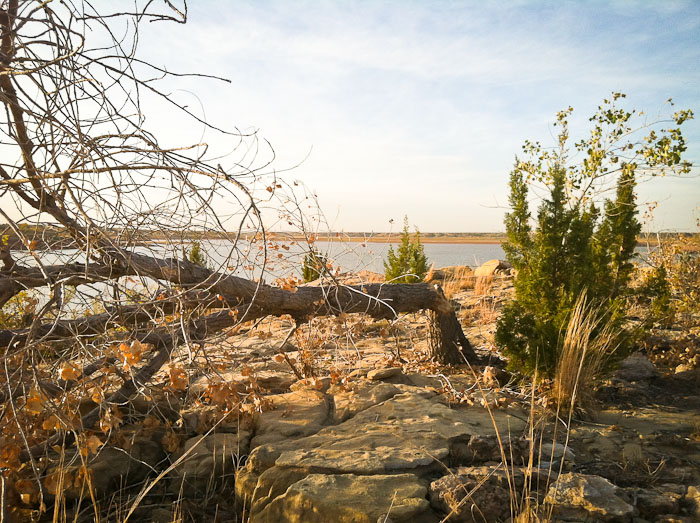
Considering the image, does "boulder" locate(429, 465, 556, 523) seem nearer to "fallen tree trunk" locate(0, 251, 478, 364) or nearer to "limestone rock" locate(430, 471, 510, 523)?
"limestone rock" locate(430, 471, 510, 523)

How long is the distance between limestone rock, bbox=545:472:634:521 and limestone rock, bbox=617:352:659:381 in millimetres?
3116

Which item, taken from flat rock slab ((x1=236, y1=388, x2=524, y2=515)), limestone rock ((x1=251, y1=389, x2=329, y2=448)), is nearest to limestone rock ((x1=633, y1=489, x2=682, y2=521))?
flat rock slab ((x1=236, y1=388, x2=524, y2=515))

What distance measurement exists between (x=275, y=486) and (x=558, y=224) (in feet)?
12.5

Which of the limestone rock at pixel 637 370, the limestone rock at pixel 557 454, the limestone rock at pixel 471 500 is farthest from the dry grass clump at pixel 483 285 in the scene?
the limestone rock at pixel 471 500

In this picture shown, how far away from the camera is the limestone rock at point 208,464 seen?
129 inches

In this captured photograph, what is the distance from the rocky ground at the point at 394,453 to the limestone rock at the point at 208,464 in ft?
0.04

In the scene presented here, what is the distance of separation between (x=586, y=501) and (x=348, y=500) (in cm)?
129

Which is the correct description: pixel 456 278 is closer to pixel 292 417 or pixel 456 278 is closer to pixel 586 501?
pixel 292 417

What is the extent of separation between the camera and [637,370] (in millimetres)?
5516

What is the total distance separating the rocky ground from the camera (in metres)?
2.59

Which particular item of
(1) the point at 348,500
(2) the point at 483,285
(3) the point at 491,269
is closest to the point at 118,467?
(1) the point at 348,500

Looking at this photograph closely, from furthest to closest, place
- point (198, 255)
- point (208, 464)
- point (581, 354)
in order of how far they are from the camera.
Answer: point (581, 354) < point (198, 255) < point (208, 464)

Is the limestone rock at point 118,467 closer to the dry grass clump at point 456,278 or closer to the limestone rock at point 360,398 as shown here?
the limestone rock at point 360,398

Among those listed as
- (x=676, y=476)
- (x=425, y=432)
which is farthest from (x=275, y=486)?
(x=676, y=476)
